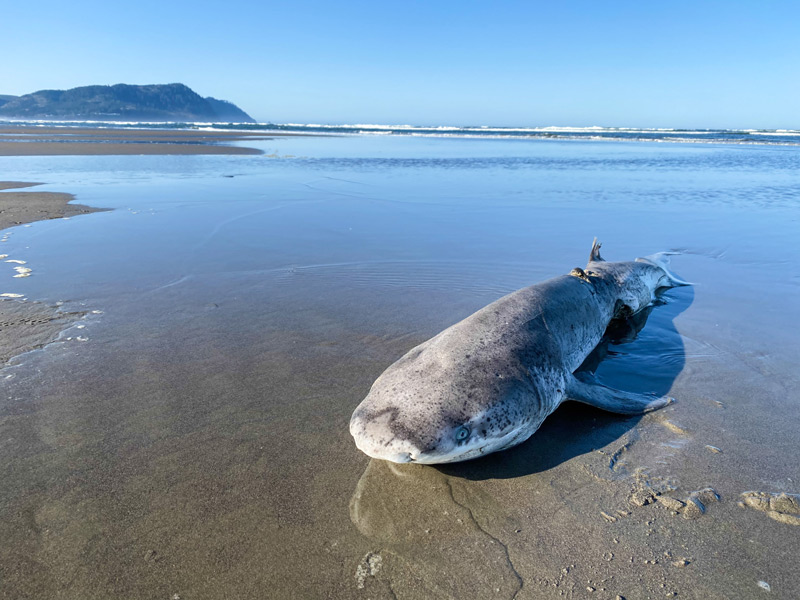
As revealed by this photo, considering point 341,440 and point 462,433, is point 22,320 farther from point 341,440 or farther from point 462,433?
point 462,433

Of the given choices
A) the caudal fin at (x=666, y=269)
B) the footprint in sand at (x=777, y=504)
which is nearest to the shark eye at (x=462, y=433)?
the footprint in sand at (x=777, y=504)

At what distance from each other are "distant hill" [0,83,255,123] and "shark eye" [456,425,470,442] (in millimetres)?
123236

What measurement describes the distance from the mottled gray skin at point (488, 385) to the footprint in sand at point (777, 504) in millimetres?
995

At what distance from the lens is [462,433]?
3.11 meters

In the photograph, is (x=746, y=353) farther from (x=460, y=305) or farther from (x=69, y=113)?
(x=69, y=113)

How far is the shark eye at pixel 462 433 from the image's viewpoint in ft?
10.1

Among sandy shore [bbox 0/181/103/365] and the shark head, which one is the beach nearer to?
sandy shore [bbox 0/181/103/365]

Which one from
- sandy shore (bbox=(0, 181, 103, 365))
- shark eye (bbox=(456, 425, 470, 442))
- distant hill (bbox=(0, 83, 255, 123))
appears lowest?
sandy shore (bbox=(0, 181, 103, 365))

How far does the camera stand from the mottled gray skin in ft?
9.99

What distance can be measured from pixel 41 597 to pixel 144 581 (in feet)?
1.45

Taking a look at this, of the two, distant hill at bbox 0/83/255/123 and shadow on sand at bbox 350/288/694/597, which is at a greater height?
distant hill at bbox 0/83/255/123

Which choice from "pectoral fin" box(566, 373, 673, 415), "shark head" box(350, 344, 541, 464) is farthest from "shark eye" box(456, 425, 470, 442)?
"pectoral fin" box(566, 373, 673, 415)

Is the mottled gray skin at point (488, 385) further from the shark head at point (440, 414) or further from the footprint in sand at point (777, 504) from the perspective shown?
the footprint in sand at point (777, 504)

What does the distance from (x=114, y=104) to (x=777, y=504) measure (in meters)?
153
